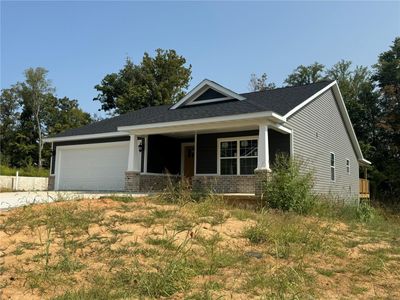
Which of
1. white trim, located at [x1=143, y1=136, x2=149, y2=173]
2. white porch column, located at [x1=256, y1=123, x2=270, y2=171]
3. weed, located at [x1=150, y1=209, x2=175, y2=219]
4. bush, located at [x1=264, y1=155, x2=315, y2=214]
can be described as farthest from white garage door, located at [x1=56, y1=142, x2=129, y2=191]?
weed, located at [x1=150, y1=209, x2=175, y2=219]

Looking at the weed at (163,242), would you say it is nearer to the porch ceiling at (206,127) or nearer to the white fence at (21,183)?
the porch ceiling at (206,127)

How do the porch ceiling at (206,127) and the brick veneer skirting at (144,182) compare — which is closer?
the porch ceiling at (206,127)

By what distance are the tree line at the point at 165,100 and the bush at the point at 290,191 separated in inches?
749

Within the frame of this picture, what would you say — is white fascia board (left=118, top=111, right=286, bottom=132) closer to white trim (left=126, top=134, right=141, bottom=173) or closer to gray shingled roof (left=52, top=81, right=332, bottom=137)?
gray shingled roof (left=52, top=81, right=332, bottom=137)

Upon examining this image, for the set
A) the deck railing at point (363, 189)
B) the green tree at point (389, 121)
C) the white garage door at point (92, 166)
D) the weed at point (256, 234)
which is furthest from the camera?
the green tree at point (389, 121)

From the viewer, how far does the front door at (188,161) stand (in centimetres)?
1777

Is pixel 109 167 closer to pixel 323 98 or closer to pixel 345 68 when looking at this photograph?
pixel 323 98

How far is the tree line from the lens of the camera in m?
30.8

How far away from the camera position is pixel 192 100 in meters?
17.5

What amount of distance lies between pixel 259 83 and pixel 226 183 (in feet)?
96.9

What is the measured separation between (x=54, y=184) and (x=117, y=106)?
19.7m

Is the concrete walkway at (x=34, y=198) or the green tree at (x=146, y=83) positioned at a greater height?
the green tree at (x=146, y=83)

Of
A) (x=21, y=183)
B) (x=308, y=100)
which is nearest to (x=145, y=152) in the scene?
(x=308, y=100)

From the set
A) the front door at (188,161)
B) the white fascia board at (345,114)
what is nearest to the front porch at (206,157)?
the front door at (188,161)
